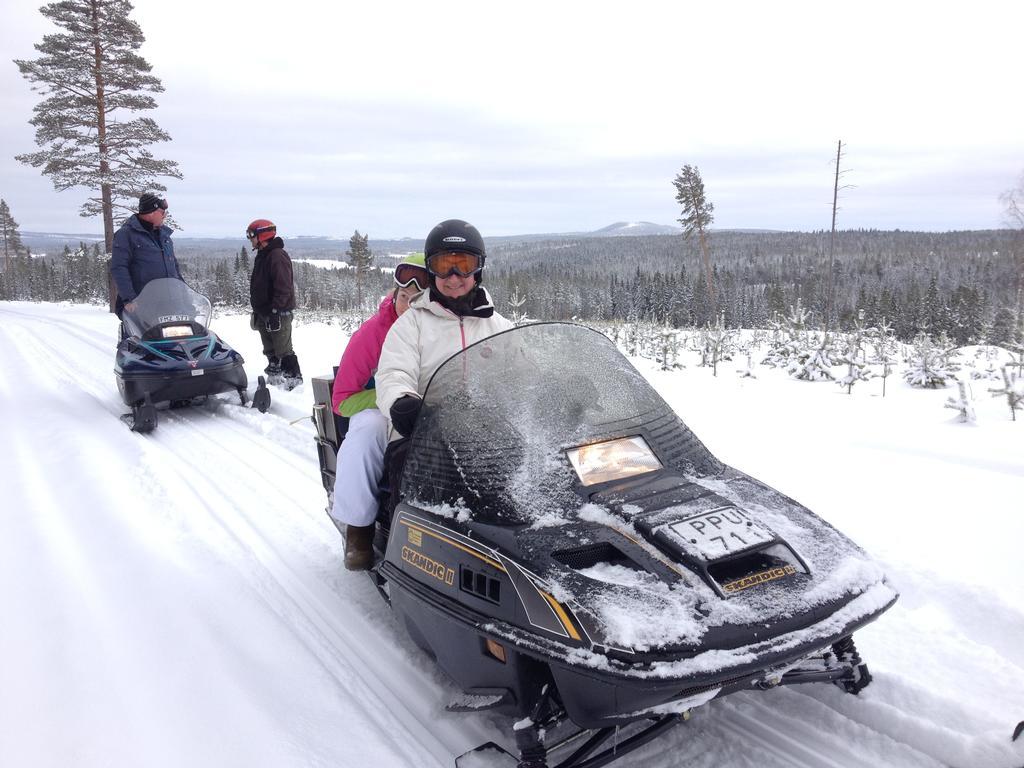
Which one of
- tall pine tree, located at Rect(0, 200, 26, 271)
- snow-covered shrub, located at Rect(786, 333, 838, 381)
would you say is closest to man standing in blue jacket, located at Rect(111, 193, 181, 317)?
snow-covered shrub, located at Rect(786, 333, 838, 381)

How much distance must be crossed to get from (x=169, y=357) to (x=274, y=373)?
1597 mm

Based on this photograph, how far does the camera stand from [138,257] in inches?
284

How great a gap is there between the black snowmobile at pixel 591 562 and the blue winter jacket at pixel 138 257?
5967mm

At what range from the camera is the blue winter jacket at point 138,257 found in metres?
7.04

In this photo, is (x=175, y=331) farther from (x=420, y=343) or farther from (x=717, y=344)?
(x=717, y=344)

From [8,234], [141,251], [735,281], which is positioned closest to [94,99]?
[141,251]

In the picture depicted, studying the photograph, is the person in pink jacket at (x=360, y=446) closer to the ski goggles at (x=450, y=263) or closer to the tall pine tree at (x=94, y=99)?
the ski goggles at (x=450, y=263)

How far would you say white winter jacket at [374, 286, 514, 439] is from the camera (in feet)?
9.58

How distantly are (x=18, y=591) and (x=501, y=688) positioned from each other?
275 cm

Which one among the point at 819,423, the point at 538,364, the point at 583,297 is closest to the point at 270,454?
the point at 538,364

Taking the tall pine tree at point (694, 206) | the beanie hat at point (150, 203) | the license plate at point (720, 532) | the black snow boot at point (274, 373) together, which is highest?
the tall pine tree at point (694, 206)

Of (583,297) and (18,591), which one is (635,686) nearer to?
(18,591)

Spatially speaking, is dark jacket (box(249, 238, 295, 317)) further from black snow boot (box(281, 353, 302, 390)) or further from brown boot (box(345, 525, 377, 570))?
brown boot (box(345, 525, 377, 570))

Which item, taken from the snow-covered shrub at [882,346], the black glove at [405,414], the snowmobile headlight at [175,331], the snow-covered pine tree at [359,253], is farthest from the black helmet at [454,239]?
the snow-covered pine tree at [359,253]
